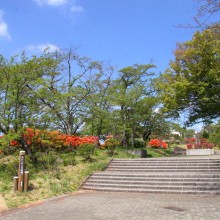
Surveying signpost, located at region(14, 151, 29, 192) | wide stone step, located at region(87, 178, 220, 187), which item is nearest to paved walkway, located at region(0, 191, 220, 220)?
wide stone step, located at region(87, 178, 220, 187)

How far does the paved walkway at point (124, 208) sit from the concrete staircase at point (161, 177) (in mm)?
890

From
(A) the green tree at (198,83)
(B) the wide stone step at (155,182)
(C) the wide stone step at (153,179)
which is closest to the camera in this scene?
(B) the wide stone step at (155,182)

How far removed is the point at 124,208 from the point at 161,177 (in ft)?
15.1

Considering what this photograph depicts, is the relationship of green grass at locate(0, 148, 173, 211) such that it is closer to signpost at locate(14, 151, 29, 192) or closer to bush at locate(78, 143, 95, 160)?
signpost at locate(14, 151, 29, 192)

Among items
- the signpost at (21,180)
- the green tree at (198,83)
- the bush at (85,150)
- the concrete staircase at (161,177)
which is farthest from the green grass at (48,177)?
the green tree at (198,83)

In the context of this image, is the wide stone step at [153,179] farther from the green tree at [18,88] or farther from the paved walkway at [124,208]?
the green tree at [18,88]

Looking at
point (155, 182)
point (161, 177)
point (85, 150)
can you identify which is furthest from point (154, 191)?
point (85, 150)

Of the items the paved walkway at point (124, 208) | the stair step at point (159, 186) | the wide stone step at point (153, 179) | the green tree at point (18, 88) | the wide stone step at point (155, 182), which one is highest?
the green tree at point (18, 88)

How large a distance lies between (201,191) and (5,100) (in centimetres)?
1001

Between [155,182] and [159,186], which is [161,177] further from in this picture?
[159,186]

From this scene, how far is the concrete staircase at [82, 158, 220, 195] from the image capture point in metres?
11.4

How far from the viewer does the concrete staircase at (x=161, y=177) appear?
11.4m

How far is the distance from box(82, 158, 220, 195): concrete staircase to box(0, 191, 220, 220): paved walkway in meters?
0.89

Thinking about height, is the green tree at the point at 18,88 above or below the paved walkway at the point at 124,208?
above
